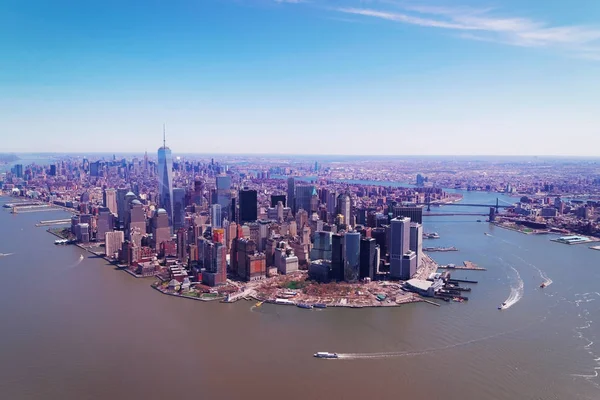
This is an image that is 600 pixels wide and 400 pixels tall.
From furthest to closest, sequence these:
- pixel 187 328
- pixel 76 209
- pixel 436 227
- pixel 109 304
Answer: pixel 76 209
pixel 436 227
pixel 109 304
pixel 187 328

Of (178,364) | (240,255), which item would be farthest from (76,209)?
(178,364)

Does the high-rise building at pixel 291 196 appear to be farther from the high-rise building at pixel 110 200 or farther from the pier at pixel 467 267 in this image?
the pier at pixel 467 267

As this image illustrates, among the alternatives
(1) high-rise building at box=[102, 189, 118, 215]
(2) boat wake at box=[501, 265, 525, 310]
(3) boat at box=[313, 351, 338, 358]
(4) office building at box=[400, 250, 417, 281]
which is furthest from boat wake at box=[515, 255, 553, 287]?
(1) high-rise building at box=[102, 189, 118, 215]

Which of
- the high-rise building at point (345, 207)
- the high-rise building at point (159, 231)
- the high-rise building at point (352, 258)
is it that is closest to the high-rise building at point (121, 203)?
the high-rise building at point (159, 231)

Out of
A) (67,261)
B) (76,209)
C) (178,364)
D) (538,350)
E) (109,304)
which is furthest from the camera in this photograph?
(76,209)

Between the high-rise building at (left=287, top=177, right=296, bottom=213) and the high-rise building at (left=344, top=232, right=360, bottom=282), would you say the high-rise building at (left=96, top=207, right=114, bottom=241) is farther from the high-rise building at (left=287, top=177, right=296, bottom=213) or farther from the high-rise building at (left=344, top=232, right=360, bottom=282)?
the high-rise building at (left=344, top=232, right=360, bottom=282)

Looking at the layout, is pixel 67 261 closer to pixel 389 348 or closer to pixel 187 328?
pixel 187 328

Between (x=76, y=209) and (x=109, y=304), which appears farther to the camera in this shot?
(x=76, y=209)
